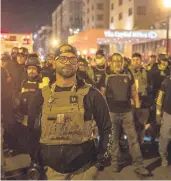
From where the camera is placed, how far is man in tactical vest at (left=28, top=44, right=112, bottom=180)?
9.93 ft

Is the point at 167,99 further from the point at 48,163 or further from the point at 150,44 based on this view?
the point at 150,44

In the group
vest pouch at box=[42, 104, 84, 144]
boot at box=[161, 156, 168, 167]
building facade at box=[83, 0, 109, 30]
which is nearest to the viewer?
vest pouch at box=[42, 104, 84, 144]

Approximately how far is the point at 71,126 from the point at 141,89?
4.95m

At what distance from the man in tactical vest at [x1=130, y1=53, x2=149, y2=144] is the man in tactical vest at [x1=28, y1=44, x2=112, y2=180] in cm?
428

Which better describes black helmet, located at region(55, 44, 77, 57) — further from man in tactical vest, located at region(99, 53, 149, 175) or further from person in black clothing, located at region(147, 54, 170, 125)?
person in black clothing, located at region(147, 54, 170, 125)

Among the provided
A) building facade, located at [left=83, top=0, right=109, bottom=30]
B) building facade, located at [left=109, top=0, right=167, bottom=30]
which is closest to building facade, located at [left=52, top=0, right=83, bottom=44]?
building facade, located at [left=83, top=0, right=109, bottom=30]

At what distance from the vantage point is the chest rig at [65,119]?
3021 mm

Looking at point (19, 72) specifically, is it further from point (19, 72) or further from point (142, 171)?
point (142, 171)

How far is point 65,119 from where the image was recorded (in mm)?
3025

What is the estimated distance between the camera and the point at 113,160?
601 cm

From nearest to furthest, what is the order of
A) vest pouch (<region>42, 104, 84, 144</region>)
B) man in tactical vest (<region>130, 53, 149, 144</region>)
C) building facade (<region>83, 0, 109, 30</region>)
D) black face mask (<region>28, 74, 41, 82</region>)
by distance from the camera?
vest pouch (<region>42, 104, 84, 144</region>), black face mask (<region>28, 74, 41, 82</region>), man in tactical vest (<region>130, 53, 149, 144</region>), building facade (<region>83, 0, 109, 30</region>)

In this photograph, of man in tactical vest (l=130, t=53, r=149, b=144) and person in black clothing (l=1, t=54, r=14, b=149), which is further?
man in tactical vest (l=130, t=53, r=149, b=144)

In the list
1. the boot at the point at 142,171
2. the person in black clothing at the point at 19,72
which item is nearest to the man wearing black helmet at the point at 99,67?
the person in black clothing at the point at 19,72

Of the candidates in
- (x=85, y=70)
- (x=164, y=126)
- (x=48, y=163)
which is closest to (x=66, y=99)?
(x=48, y=163)
